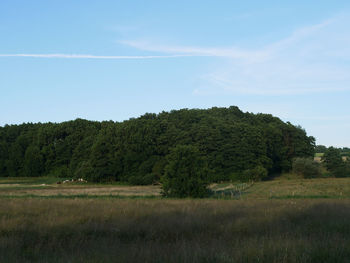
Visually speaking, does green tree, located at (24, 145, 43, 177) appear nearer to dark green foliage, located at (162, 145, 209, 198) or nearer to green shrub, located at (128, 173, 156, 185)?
green shrub, located at (128, 173, 156, 185)

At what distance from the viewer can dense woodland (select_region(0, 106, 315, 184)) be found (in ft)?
251

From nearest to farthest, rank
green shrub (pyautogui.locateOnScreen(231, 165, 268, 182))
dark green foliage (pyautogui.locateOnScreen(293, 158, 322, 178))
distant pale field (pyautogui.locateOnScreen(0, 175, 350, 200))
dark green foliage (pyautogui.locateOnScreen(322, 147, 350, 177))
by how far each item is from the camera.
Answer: distant pale field (pyautogui.locateOnScreen(0, 175, 350, 200)), green shrub (pyautogui.locateOnScreen(231, 165, 268, 182)), dark green foliage (pyautogui.locateOnScreen(293, 158, 322, 178)), dark green foliage (pyautogui.locateOnScreen(322, 147, 350, 177))

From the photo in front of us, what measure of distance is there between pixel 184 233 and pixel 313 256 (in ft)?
14.7

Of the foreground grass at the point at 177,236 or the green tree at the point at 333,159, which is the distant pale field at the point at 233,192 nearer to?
the foreground grass at the point at 177,236

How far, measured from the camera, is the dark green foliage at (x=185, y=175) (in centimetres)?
3166

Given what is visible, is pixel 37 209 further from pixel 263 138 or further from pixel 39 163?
pixel 39 163

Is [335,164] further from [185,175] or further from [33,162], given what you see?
[33,162]

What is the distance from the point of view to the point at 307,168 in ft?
263

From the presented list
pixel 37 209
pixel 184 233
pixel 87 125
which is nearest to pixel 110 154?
pixel 87 125

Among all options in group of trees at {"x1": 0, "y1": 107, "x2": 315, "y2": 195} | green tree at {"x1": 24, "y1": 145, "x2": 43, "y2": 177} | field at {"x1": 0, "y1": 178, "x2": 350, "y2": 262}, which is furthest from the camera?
green tree at {"x1": 24, "y1": 145, "x2": 43, "y2": 177}

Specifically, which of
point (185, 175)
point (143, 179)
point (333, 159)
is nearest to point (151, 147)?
point (143, 179)

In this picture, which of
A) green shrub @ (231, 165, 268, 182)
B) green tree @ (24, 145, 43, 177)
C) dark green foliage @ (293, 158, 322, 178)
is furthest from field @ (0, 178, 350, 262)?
green tree @ (24, 145, 43, 177)

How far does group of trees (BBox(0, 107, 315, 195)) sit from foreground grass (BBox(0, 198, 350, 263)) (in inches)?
1979

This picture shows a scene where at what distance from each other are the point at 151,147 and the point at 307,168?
34239mm
